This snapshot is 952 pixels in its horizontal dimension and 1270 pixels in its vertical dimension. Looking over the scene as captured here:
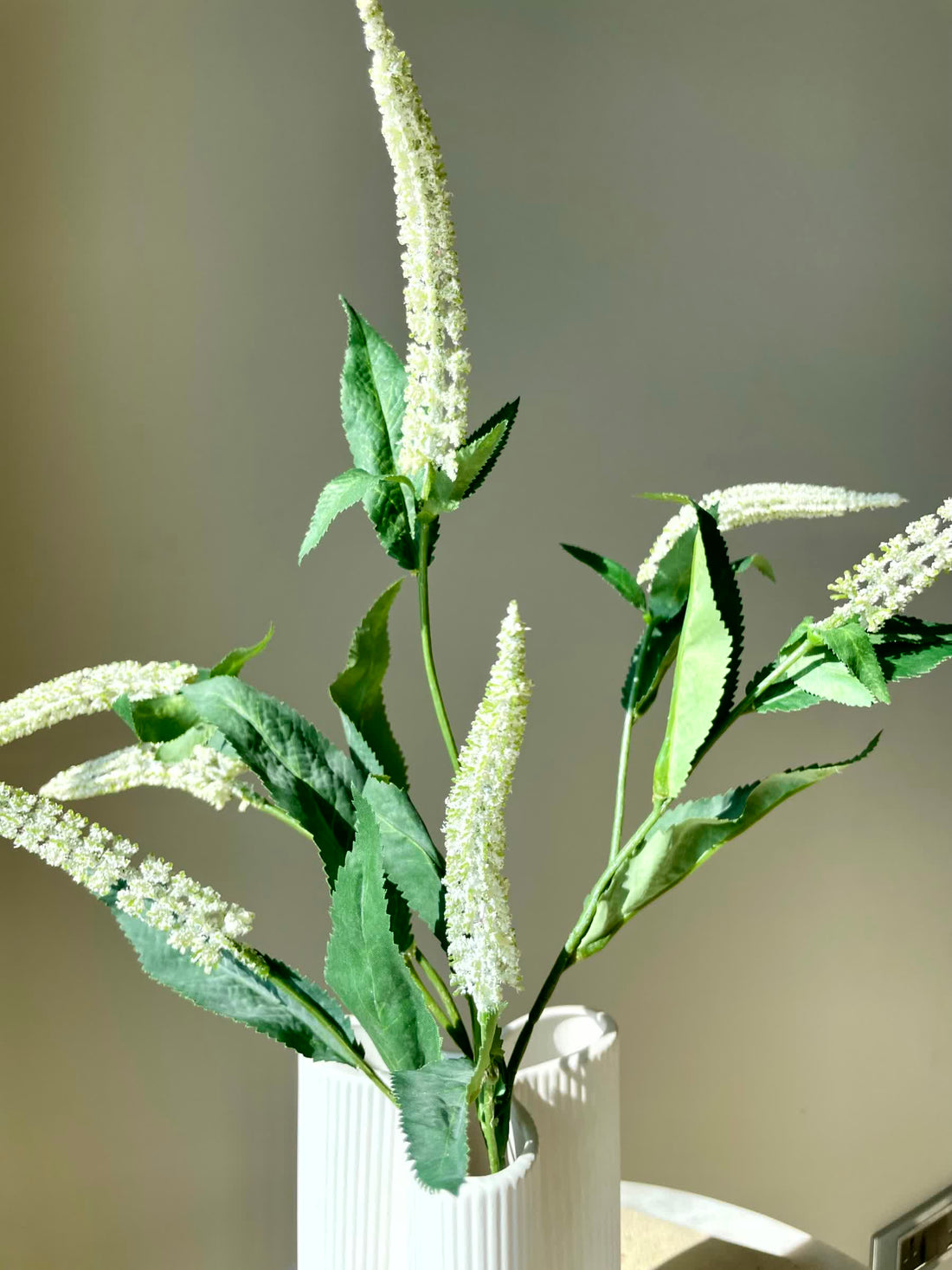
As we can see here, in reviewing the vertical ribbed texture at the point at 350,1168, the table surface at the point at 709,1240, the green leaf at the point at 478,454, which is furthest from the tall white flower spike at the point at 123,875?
the table surface at the point at 709,1240

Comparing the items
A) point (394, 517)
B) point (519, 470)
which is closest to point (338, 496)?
point (394, 517)

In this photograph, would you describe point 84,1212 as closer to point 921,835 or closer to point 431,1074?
point 431,1074

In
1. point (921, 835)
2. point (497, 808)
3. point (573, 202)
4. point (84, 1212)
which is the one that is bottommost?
point (84, 1212)

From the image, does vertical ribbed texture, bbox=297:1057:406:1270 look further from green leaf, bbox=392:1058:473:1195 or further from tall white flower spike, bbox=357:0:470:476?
tall white flower spike, bbox=357:0:470:476

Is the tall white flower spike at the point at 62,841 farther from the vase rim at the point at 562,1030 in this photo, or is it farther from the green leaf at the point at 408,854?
the vase rim at the point at 562,1030

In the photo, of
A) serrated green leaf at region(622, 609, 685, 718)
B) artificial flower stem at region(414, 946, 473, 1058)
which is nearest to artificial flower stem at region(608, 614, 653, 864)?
serrated green leaf at region(622, 609, 685, 718)

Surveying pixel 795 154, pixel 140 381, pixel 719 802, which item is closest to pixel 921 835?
pixel 795 154
